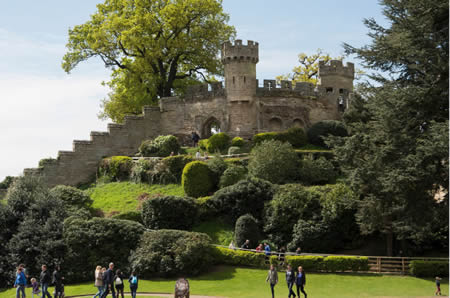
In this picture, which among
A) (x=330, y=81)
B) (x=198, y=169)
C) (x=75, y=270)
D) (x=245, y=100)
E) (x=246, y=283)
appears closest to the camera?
(x=246, y=283)

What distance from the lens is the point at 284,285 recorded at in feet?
100

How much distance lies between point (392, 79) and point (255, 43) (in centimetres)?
2296

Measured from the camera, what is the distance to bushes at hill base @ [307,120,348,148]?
50.7 meters

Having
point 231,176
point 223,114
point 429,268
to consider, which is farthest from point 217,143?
point 429,268

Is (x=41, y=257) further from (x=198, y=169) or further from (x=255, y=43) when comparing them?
(x=255, y=43)

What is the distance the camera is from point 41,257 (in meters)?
34.1

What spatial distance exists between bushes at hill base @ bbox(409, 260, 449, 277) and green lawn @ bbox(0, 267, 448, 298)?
0.53 metres

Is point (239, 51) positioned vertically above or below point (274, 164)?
above

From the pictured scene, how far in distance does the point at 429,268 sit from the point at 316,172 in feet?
42.1

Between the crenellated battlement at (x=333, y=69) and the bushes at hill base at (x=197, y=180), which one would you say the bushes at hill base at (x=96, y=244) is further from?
the crenellated battlement at (x=333, y=69)

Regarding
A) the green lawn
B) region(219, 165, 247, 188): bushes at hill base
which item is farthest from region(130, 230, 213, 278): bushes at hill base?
region(219, 165, 247, 188): bushes at hill base

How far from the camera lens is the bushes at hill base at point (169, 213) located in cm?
3884

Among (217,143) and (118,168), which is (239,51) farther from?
(118,168)

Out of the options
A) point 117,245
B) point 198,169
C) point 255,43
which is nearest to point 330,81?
point 255,43
